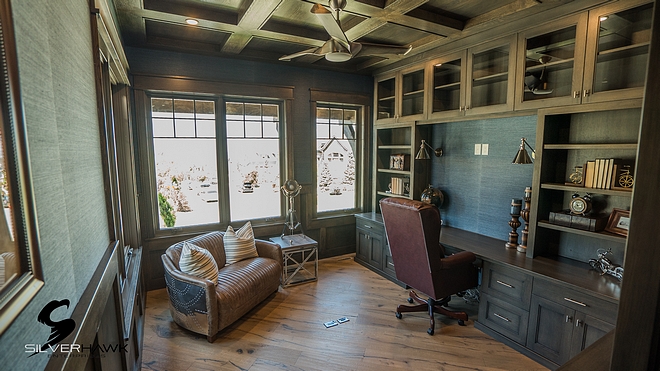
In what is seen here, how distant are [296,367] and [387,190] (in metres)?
2.82

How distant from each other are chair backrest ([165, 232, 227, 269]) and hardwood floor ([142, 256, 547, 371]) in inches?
24.6

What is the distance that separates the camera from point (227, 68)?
3721 mm

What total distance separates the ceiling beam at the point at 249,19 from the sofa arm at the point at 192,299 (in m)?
2.27

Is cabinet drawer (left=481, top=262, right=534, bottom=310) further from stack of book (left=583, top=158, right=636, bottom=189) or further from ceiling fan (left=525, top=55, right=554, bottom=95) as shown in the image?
ceiling fan (left=525, top=55, right=554, bottom=95)

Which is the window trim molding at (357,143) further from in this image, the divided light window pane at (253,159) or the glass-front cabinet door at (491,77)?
the glass-front cabinet door at (491,77)

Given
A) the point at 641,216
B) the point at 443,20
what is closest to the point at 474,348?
the point at 641,216

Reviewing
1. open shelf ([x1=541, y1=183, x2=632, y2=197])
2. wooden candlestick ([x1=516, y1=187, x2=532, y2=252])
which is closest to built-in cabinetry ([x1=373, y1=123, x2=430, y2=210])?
wooden candlestick ([x1=516, y1=187, x2=532, y2=252])

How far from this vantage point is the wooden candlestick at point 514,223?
2922 millimetres

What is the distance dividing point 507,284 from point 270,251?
94.8 inches

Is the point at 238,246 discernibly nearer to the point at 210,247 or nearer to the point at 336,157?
the point at 210,247

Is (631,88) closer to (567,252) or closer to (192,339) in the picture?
(567,252)

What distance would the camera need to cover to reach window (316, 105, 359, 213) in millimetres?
4484

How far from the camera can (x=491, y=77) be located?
299 centimetres

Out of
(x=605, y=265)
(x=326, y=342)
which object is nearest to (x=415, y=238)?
(x=326, y=342)
